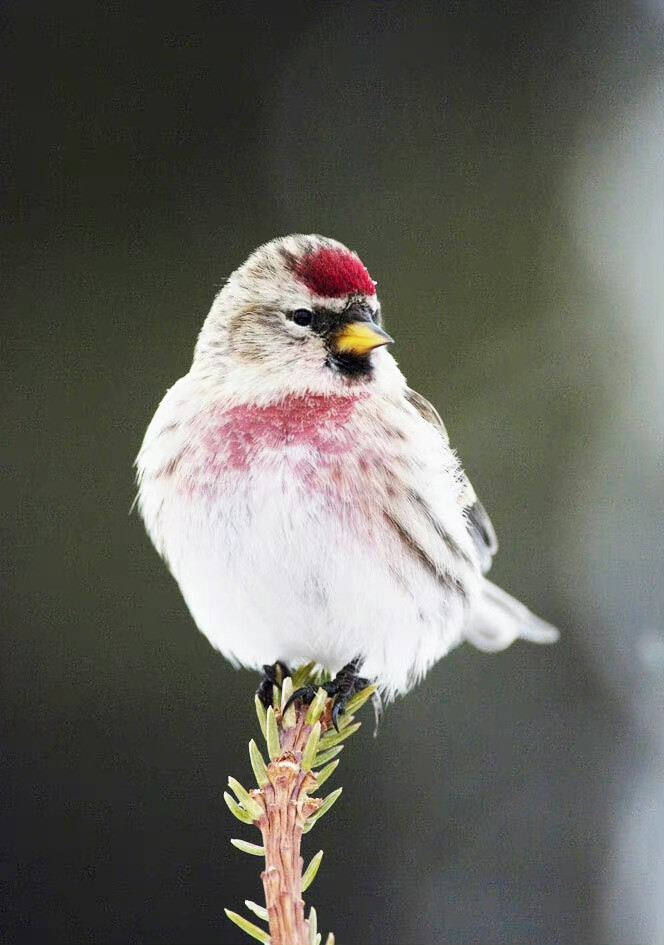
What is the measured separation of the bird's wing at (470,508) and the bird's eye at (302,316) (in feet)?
0.50

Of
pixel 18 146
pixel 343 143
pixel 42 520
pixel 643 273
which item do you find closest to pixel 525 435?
pixel 643 273

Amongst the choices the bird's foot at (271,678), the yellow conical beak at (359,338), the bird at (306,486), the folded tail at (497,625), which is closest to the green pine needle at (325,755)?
the bird at (306,486)

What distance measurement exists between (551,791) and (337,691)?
3.85ft

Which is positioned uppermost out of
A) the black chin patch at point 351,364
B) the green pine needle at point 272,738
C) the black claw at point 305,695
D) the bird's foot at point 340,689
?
the black chin patch at point 351,364

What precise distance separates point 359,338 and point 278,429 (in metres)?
0.12

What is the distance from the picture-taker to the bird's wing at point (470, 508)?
49.5 inches

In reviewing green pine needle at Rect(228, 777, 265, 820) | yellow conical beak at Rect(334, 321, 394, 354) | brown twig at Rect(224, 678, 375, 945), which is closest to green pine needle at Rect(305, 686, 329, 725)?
brown twig at Rect(224, 678, 375, 945)

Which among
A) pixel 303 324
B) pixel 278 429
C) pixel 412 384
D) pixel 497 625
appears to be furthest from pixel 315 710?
pixel 412 384

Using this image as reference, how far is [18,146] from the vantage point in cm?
179

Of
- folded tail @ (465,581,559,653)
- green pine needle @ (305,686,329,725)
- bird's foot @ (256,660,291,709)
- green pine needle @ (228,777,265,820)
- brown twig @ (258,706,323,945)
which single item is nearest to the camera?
brown twig @ (258,706,323,945)

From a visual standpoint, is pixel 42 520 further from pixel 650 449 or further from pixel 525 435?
pixel 650 449

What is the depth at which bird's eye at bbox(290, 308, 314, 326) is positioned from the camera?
1.12 metres

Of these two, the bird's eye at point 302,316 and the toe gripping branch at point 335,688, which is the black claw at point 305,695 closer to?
the toe gripping branch at point 335,688

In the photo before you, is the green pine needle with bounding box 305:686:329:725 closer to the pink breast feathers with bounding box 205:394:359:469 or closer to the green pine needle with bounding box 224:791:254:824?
the green pine needle with bounding box 224:791:254:824
